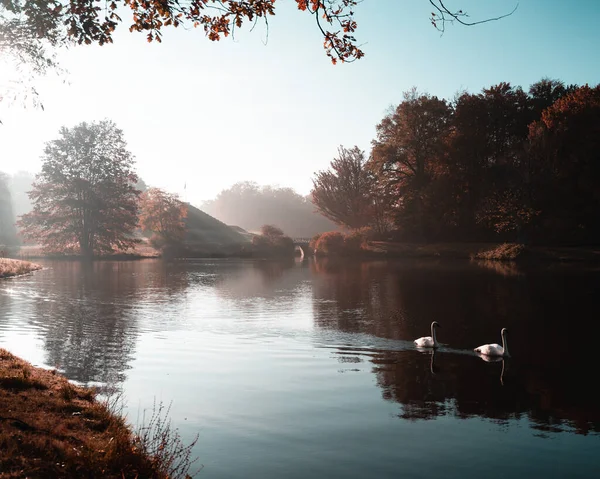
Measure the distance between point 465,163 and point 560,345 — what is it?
157 ft

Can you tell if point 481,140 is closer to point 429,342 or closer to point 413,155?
point 413,155

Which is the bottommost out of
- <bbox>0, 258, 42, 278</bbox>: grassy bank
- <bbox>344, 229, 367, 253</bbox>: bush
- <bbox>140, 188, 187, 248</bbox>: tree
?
<bbox>0, 258, 42, 278</bbox>: grassy bank

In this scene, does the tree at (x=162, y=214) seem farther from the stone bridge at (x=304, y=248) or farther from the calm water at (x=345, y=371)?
the calm water at (x=345, y=371)

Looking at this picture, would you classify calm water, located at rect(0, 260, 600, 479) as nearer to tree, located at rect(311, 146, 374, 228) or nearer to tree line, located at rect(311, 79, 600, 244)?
tree line, located at rect(311, 79, 600, 244)

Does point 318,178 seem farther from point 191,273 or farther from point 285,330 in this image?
point 285,330

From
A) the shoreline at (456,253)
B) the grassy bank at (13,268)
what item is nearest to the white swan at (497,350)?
the grassy bank at (13,268)

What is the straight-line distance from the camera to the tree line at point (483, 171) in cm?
5494

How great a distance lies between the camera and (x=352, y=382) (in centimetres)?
1332

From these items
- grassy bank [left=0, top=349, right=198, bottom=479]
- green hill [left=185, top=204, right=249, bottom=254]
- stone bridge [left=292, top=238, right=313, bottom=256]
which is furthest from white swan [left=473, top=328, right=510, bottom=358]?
green hill [left=185, top=204, right=249, bottom=254]

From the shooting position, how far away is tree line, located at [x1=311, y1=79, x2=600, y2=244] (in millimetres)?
54938

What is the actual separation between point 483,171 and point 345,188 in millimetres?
23685

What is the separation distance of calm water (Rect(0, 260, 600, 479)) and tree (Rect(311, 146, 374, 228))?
48.1 m

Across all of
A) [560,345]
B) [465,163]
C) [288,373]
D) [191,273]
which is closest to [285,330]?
[288,373]

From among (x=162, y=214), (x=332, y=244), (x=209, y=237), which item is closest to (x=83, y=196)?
(x=162, y=214)
